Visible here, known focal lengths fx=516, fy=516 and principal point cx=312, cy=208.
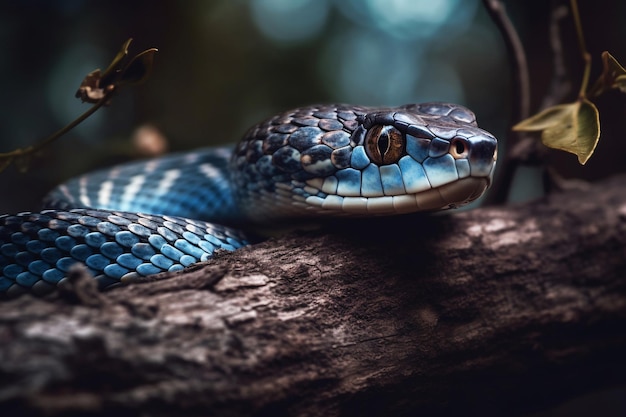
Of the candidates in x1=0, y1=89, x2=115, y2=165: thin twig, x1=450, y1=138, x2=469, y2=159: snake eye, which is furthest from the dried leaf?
x1=450, y1=138, x2=469, y2=159: snake eye

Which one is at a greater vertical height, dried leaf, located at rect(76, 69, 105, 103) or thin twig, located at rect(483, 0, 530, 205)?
dried leaf, located at rect(76, 69, 105, 103)

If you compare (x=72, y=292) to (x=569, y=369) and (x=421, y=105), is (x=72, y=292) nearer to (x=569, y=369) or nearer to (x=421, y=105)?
(x=421, y=105)

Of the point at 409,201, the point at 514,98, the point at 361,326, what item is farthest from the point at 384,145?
the point at 514,98

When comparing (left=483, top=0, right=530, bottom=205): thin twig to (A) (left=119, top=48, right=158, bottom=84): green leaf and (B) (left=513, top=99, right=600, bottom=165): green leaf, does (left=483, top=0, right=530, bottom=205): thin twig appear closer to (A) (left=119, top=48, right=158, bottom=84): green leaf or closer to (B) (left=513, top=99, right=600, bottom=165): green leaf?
(B) (left=513, top=99, right=600, bottom=165): green leaf

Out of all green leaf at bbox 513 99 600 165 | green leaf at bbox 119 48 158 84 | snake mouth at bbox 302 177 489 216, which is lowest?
snake mouth at bbox 302 177 489 216

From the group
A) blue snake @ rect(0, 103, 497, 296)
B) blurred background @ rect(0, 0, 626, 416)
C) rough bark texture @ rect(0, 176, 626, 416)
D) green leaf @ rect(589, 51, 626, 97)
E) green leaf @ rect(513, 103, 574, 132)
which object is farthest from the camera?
blurred background @ rect(0, 0, 626, 416)
